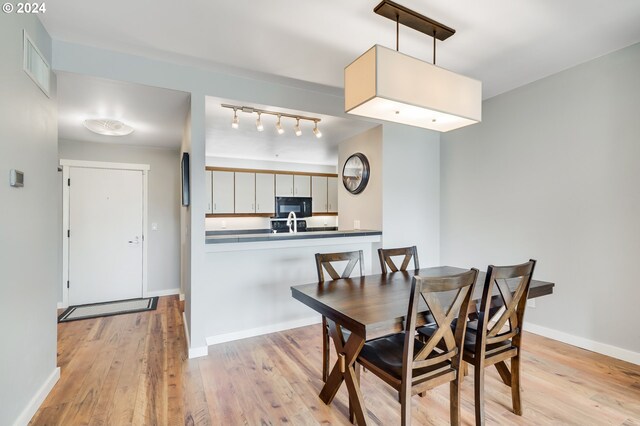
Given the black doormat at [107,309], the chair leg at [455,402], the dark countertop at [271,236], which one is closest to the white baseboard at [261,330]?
the dark countertop at [271,236]

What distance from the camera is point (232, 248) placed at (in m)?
3.00

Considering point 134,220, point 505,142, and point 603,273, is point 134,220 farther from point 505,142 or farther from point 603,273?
point 603,273

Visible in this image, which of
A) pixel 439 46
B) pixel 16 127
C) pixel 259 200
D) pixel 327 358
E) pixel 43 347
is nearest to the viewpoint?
pixel 16 127

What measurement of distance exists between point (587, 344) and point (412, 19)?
313 centimetres

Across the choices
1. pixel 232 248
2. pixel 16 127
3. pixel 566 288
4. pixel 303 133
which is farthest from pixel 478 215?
pixel 16 127

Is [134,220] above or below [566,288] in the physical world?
above

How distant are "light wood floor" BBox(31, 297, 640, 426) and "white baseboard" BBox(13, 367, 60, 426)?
0.15 feet

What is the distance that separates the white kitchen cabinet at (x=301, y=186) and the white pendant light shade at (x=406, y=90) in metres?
4.58

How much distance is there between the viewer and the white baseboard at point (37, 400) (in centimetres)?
178

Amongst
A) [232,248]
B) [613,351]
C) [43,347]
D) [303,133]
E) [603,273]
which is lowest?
[613,351]

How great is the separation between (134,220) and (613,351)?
223 inches

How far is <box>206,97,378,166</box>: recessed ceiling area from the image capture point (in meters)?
3.55

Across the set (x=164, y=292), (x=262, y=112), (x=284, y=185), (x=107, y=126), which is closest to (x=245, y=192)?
(x=284, y=185)

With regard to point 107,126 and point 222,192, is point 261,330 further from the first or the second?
point 222,192
